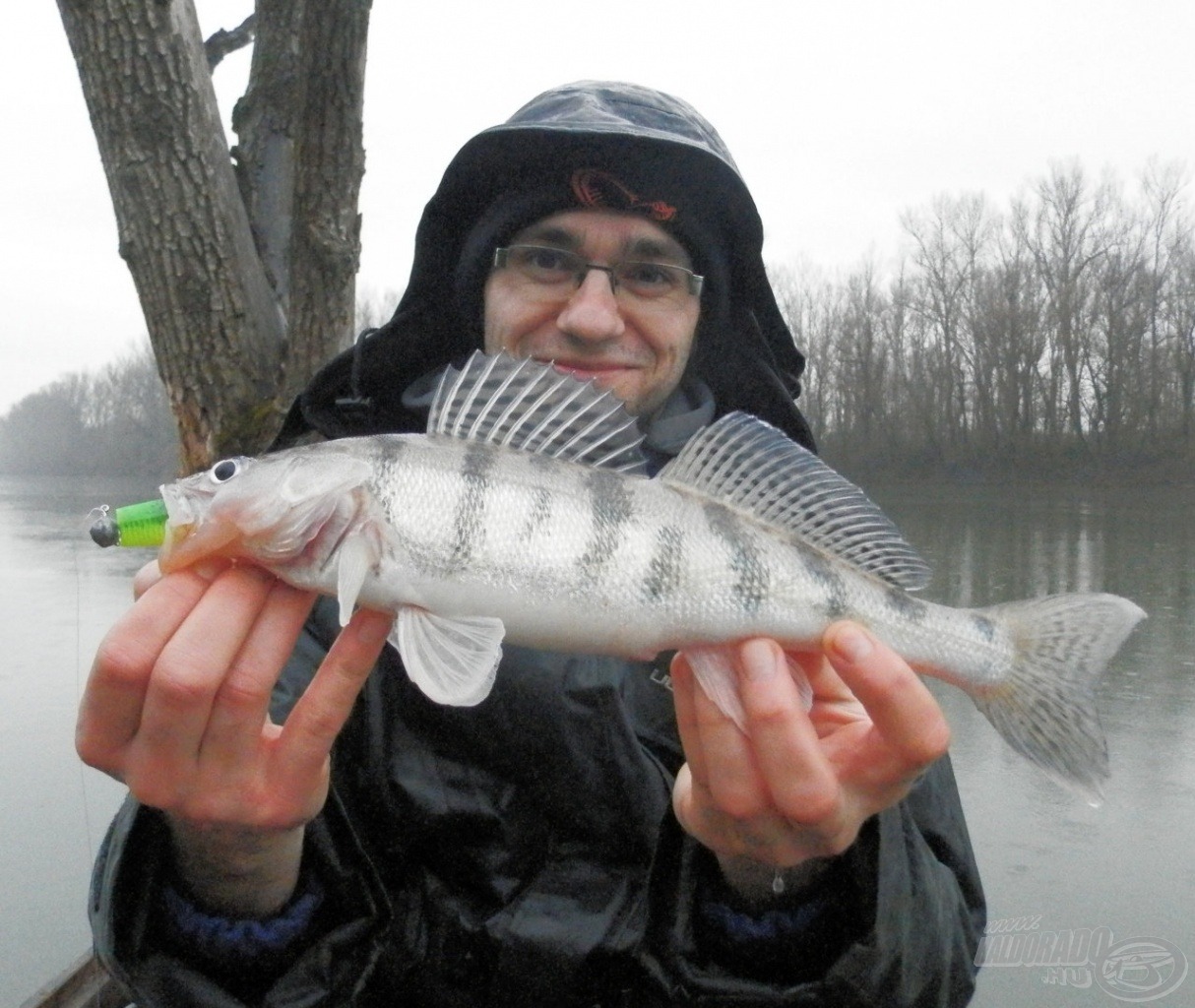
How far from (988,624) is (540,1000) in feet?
4.23

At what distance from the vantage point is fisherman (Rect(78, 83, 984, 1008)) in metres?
1.68

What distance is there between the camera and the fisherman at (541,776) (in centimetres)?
168

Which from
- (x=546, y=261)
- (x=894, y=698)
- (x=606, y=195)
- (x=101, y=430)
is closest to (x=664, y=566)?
(x=894, y=698)

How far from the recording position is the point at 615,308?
2.57m

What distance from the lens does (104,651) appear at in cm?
154

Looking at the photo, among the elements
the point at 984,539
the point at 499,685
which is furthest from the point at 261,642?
the point at 984,539

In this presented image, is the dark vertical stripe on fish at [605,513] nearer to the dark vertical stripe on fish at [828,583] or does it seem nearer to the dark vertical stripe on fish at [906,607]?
the dark vertical stripe on fish at [828,583]

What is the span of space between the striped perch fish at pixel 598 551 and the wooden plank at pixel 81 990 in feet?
7.14

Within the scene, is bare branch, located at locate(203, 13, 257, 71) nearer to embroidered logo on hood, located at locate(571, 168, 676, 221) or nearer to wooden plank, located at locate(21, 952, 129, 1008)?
embroidered logo on hood, located at locate(571, 168, 676, 221)

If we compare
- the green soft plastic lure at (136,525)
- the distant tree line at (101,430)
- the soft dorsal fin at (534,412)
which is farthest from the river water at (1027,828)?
the distant tree line at (101,430)

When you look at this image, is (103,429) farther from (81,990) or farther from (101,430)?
(81,990)

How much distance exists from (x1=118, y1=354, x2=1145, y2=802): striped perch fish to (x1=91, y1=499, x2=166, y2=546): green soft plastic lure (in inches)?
1.5

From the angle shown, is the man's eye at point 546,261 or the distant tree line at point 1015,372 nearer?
the man's eye at point 546,261

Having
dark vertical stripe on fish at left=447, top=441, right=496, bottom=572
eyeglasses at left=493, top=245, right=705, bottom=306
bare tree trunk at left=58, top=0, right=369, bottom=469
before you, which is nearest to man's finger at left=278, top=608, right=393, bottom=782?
dark vertical stripe on fish at left=447, top=441, right=496, bottom=572
